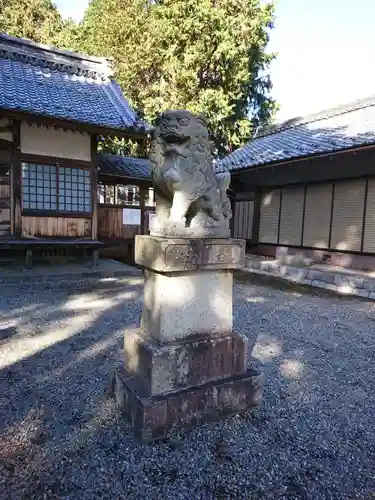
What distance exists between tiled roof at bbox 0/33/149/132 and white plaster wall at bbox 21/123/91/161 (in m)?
0.68

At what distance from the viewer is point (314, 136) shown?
11.4 m

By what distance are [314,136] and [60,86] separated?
8187 mm

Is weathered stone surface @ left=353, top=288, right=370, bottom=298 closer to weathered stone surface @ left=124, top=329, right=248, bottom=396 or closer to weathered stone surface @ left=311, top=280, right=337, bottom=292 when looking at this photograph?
weathered stone surface @ left=311, top=280, right=337, bottom=292

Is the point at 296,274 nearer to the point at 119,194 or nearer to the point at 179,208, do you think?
the point at 119,194

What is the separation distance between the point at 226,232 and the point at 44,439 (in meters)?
2.12

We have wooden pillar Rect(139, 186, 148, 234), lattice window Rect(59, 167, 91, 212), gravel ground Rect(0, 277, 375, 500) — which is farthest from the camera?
wooden pillar Rect(139, 186, 148, 234)

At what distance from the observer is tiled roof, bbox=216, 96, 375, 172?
9.11 m

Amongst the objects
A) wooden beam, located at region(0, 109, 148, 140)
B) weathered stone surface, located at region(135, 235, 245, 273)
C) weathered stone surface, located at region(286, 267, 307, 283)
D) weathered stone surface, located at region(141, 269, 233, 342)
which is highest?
wooden beam, located at region(0, 109, 148, 140)

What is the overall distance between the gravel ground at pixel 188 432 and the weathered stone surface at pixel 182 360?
1.23 feet

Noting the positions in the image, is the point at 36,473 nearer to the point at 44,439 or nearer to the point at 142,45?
the point at 44,439

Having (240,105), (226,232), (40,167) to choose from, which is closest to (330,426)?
(226,232)

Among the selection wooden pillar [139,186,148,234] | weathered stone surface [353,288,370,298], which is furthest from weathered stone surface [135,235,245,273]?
wooden pillar [139,186,148,234]

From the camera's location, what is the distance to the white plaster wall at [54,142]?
8.50 meters

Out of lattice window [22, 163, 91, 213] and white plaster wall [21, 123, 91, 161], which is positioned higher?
white plaster wall [21, 123, 91, 161]
